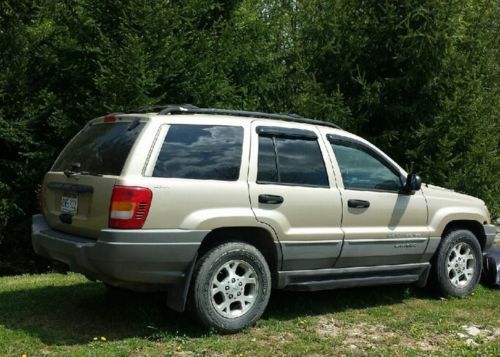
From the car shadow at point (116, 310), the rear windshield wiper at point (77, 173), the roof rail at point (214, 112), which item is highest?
the roof rail at point (214, 112)

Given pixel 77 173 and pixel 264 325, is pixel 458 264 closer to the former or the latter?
pixel 264 325

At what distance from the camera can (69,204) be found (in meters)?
5.27

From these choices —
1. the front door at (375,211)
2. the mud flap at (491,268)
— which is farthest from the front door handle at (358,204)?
the mud flap at (491,268)

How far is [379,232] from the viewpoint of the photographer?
6.08 meters

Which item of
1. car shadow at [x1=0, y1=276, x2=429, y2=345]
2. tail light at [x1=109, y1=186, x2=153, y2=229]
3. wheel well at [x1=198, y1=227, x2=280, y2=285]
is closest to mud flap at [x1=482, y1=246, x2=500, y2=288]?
car shadow at [x1=0, y1=276, x2=429, y2=345]

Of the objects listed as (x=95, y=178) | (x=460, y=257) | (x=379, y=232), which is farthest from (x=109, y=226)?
(x=460, y=257)

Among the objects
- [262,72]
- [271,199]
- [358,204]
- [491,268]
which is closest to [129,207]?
[271,199]

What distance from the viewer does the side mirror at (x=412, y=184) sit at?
248 inches

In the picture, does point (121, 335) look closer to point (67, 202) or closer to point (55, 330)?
point (55, 330)

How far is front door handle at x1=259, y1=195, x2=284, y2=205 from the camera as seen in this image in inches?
210

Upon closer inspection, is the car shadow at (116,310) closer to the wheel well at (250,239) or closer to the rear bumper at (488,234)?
the wheel well at (250,239)

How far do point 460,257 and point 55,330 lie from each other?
14.2ft

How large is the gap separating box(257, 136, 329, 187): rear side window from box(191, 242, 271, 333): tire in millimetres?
692

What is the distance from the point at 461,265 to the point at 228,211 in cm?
320
